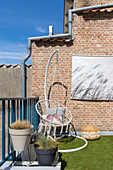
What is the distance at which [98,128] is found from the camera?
4.72m

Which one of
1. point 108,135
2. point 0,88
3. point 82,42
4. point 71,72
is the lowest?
point 108,135

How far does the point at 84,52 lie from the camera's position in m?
4.73

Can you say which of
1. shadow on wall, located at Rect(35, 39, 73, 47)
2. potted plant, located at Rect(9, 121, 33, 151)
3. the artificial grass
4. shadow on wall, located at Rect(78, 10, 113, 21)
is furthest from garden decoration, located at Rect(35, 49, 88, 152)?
shadow on wall, located at Rect(78, 10, 113, 21)

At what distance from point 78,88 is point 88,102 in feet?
1.57

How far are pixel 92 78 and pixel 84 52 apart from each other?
75 cm

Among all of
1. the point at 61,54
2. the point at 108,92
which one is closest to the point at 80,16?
the point at 61,54

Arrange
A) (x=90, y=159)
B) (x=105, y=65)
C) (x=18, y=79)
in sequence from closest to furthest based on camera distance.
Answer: (x=90, y=159) < (x=105, y=65) < (x=18, y=79)

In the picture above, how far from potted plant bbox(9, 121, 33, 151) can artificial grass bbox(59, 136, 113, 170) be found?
0.87m

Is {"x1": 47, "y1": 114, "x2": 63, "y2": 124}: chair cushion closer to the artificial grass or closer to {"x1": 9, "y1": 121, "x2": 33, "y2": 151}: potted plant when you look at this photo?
the artificial grass

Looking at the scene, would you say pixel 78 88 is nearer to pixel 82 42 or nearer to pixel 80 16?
pixel 82 42

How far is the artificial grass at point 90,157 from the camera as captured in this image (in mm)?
2865

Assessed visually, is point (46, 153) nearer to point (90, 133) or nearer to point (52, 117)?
point (52, 117)

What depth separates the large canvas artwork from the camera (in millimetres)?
4656

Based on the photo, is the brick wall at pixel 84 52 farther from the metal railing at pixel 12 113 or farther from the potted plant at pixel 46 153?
the potted plant at pixel 46 153
